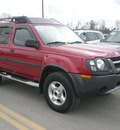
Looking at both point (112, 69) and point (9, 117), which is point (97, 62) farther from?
point (9, 117)

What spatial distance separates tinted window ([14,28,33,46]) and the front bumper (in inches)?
72.5

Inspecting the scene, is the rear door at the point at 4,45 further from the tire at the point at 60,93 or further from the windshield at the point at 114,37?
the windshield at the point at 114,37

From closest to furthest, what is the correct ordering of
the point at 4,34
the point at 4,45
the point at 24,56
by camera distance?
1. the point at 24,56
2. the point at 4,45
3. the point at 4,34

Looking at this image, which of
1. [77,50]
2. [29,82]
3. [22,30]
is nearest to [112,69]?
[77,50]

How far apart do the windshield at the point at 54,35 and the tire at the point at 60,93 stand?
920 millimetres

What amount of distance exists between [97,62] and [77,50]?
0.51 meters

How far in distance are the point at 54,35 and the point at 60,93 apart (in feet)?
5.03

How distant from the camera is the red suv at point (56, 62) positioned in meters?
3.55

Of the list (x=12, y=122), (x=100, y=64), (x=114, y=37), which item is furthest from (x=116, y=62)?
(x=114, y=37)

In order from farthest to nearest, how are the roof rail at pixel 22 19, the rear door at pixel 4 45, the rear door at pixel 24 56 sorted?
the rear door at pixel 4 45 < the roof rail at pixel 22 19 < the rear door at pixel 24 56

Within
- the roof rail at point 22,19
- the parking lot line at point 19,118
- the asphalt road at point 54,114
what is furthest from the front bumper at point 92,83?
the roof rail at point 22,19

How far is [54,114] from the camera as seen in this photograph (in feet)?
13.0

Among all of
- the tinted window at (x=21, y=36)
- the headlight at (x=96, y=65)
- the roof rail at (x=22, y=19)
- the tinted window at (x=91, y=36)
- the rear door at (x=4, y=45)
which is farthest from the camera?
the tinted window at (x=91, y=36)

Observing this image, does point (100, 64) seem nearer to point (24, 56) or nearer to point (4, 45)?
point (24, 56)
